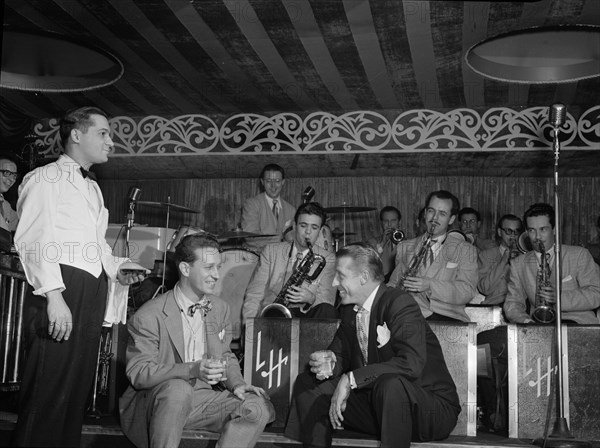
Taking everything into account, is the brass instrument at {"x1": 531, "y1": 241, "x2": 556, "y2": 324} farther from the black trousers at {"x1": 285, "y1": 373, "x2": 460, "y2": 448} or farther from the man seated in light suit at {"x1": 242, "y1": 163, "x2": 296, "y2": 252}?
the man seated in light suit at {"x1": 242, "y1": 163, "x2": 296, "y2": 252}

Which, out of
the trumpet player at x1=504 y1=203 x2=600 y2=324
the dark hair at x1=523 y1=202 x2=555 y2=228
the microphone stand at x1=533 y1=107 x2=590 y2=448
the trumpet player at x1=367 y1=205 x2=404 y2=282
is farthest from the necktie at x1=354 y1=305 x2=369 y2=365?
the trumpet player at x1=367 y1=205 x2=404 y2=282

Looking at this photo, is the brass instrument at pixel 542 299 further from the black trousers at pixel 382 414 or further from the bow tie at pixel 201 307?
the bow tie at pixel 201 307

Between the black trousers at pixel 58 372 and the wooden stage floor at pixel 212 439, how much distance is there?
0.56m

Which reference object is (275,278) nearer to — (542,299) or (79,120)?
(542,299)

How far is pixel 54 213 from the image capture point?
10.4ft

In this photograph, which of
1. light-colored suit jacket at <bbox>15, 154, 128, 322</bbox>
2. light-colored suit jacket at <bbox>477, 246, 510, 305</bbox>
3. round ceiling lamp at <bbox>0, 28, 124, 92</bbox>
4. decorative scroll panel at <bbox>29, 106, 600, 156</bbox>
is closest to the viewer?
light-colored suit jacket at <bbox>15, 154, 128, 322</bbox>

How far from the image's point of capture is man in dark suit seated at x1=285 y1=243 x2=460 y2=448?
11.3ft

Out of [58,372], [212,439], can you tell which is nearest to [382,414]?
[212,439]

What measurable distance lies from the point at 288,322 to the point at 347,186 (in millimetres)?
5234

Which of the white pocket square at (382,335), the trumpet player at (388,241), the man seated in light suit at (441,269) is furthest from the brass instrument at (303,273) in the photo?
the white pocket square at (382,335)

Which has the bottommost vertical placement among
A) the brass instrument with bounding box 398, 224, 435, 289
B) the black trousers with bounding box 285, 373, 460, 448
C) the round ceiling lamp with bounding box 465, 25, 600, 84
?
the black trousers with bounding box 285, 373, 460, 448

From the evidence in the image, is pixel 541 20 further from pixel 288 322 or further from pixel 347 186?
pixel 347 186

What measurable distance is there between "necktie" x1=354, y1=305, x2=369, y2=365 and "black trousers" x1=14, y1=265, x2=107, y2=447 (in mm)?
1283

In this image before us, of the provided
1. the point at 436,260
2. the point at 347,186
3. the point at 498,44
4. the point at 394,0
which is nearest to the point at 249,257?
the point at 436,260
